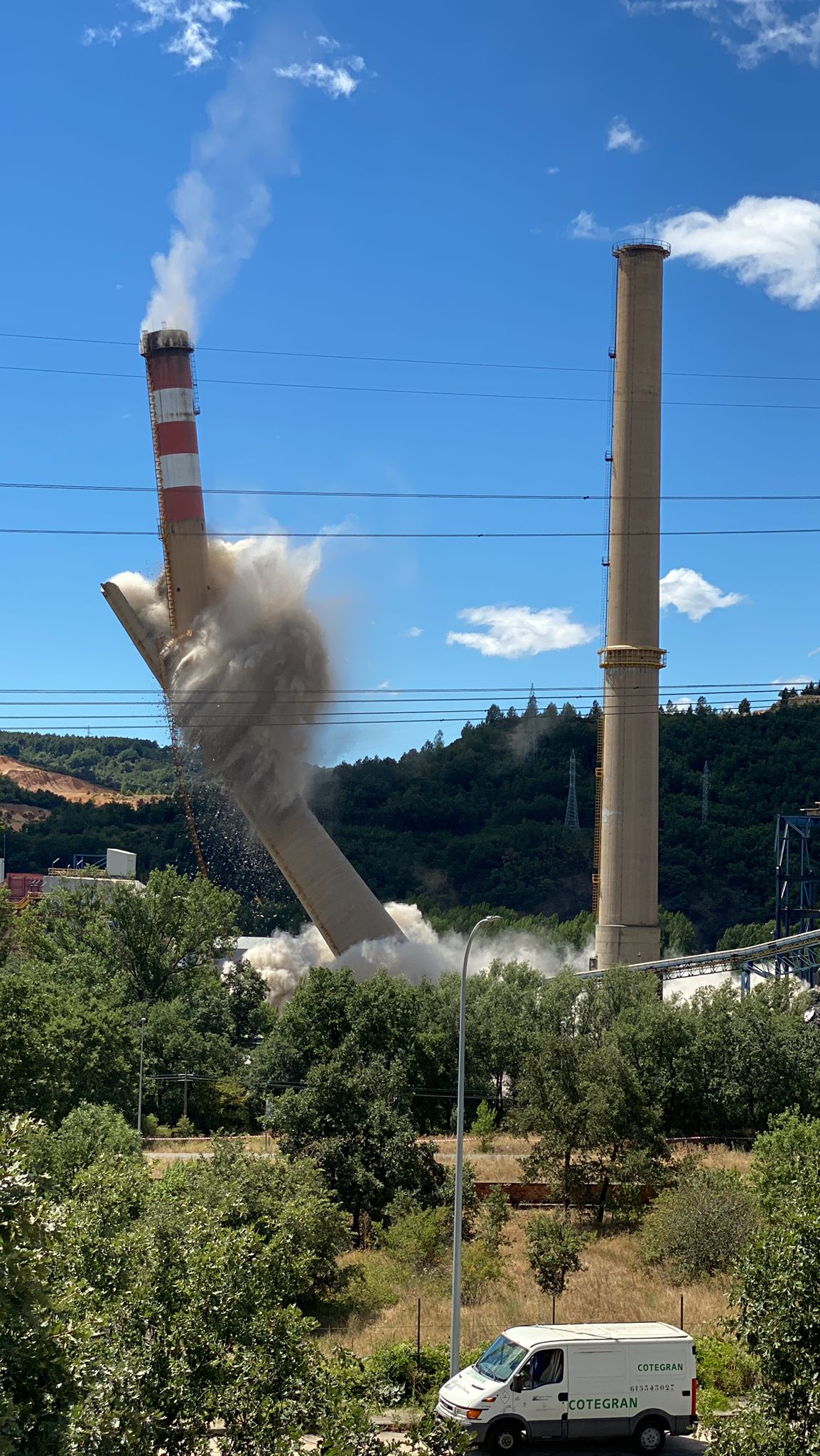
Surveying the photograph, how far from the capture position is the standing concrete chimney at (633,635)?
5247 cm

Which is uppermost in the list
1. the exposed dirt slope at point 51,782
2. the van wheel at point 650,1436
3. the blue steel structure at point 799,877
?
the exposed dirt slope at point 51,782

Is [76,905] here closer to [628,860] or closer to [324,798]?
[628,860]

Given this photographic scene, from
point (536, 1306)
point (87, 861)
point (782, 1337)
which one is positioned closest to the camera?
point (782, 1337)

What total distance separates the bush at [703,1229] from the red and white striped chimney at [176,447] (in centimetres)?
2574

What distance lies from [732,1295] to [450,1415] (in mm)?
5014

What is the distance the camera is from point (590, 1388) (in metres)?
17.8

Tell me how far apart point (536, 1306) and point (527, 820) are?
82771 millimetres

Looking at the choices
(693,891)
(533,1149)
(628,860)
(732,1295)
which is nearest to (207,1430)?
(732,1295)

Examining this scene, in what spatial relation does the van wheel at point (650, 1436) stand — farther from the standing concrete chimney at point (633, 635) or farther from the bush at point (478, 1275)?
the standing concrete chimney at point (633, 635)

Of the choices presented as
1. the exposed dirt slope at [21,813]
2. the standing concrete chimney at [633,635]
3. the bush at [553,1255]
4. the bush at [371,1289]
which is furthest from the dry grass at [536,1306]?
the exposed dirt slope at [21,813]

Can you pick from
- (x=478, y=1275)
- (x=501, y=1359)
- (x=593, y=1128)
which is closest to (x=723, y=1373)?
(x=501, y=1359)

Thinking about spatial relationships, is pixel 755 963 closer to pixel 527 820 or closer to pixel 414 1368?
pixel 414 1368

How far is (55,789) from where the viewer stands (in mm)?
152625

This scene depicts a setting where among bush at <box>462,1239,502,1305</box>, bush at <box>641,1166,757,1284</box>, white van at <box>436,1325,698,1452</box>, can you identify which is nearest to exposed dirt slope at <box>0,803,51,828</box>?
bush at <box>462,1239,502,1305</box>
